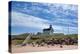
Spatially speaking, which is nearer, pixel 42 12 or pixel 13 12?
Result: pixel 13 12

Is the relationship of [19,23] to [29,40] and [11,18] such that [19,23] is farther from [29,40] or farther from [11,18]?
[29,40]

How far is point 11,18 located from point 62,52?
63 cm

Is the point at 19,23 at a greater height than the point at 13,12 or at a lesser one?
lesser

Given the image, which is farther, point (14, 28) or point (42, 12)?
point (42, 12)

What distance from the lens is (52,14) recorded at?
1726mm

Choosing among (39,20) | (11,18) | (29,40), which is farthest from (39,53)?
(11,18)

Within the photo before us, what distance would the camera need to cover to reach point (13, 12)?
62.5 inches

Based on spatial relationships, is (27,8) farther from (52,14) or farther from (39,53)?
(39,53)

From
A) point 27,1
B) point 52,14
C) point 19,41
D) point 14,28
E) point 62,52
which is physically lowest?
point 62,52

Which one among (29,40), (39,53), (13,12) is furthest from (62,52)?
(13,12)

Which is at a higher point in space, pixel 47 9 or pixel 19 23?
pixel 47 9

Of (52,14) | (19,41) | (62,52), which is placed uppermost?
(52,14)

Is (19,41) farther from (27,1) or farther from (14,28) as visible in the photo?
(27,1)

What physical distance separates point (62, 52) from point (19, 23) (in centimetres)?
54
